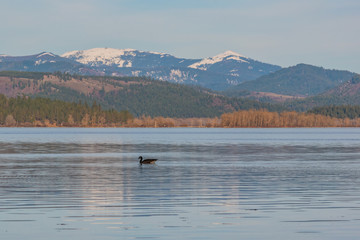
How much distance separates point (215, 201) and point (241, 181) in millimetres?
12760

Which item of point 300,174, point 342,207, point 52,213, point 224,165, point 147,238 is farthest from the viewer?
point 224,165

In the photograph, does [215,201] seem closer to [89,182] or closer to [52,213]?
[52,213]

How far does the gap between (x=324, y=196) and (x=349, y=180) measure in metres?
11.6

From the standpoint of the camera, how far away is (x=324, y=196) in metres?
40.1

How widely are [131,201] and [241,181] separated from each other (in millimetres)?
14715

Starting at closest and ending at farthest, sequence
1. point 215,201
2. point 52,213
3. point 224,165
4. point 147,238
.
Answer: point 147,238 → point 52,213 → point 215,201 → point 224,165

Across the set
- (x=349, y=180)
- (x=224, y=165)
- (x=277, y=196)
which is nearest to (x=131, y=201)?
(x=277, y=196)

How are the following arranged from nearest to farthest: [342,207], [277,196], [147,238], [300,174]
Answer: [147,238] → [342,207] → [277,196] → [300,174]

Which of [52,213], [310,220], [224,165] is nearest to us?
[310,220]

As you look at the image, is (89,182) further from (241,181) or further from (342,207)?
(342,207)

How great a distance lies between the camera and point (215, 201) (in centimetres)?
3762

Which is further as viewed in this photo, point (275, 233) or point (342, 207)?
point (342, 207)

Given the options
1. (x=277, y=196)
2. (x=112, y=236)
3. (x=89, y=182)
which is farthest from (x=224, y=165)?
(x=112, y=236)

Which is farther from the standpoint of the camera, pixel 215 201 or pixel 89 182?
pixel 89 182
